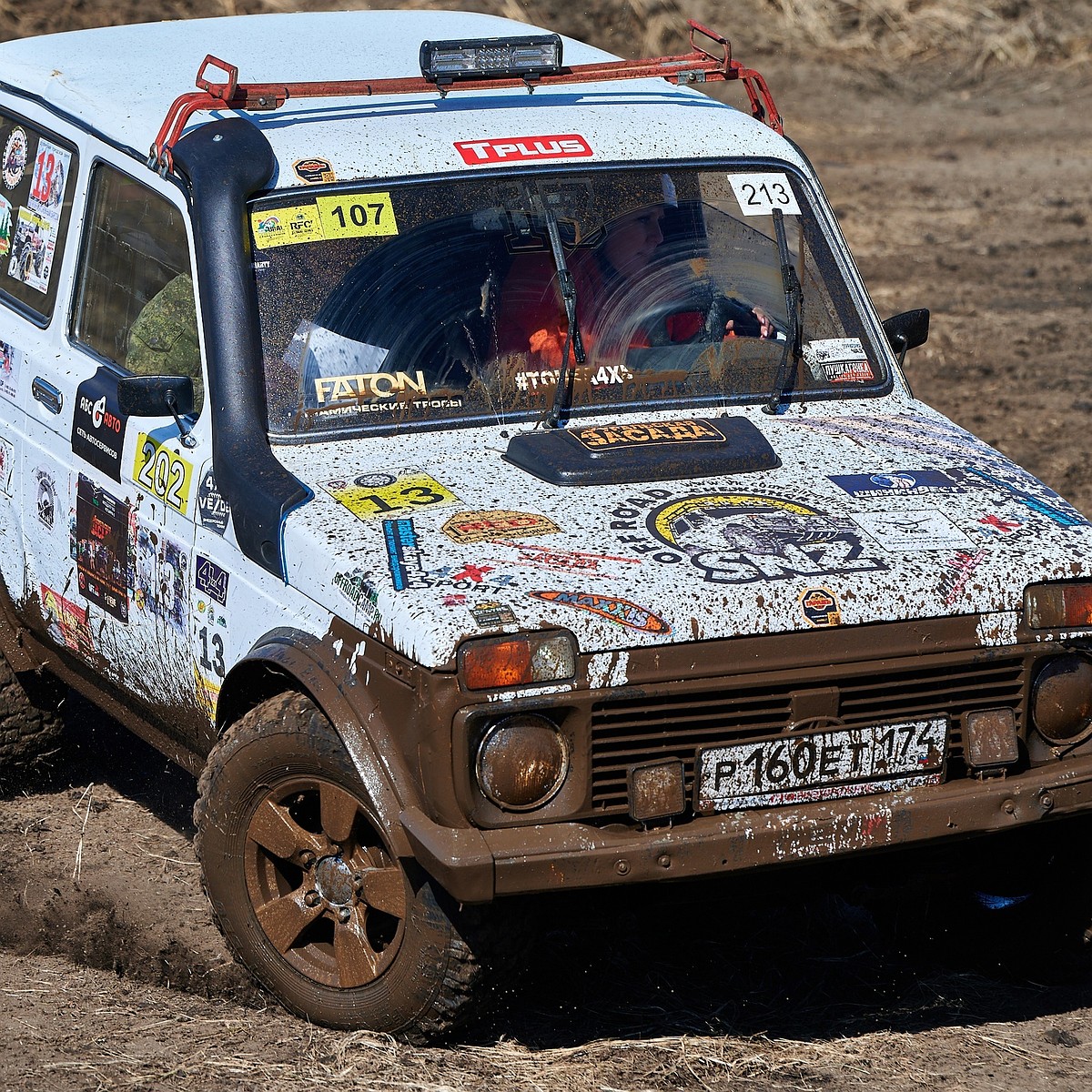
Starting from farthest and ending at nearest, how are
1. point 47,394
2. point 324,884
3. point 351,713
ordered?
point 47,394 → point 324,884 → point 351,713

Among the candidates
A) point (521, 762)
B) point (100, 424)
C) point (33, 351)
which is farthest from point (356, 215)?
point (521, 762)

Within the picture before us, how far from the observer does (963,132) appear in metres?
15.9

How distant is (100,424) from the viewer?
490 centimetres

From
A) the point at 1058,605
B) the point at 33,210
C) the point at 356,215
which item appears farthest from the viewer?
the point at 33,210

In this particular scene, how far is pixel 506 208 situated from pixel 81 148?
1239 mm

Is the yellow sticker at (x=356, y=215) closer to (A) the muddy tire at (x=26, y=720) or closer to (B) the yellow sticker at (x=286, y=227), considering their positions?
(B) the yellow sticker at (x=286, y=227)

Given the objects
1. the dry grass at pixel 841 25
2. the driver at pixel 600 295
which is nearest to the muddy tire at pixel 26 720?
the driver at pixel 600 295

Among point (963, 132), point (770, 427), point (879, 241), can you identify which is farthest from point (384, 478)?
point (963, 132)

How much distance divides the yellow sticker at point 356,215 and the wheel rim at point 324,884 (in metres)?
1.44

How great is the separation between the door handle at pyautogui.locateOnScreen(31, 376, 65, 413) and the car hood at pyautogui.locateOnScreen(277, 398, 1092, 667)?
3.03 feet

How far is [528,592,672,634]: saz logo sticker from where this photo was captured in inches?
150

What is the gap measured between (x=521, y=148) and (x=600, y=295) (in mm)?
446

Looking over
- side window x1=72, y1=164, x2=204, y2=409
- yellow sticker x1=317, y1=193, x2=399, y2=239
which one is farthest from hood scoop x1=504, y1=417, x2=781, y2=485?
side window x1=72, y1=164, x2=204, y2=409

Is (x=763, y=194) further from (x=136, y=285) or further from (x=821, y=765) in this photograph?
(x=821, y=765)
